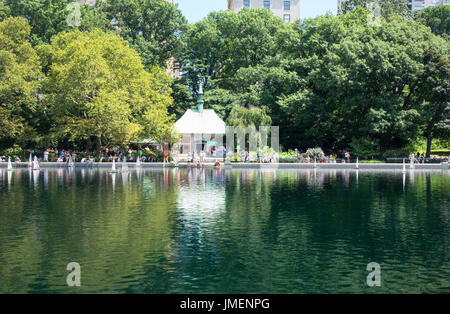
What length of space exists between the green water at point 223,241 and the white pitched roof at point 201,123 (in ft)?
114

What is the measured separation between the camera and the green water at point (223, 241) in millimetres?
13266

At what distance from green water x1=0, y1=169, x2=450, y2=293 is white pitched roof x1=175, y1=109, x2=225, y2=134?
3489 cm

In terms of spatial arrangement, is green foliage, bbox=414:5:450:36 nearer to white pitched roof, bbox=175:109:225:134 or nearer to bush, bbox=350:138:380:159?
bush, bbox=350:138:380:159

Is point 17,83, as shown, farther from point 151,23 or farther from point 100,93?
point 151,23

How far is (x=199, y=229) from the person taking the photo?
1961 cm

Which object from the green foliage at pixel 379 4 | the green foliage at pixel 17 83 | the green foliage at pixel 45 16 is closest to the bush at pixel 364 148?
the green foliage at pixel 379 4

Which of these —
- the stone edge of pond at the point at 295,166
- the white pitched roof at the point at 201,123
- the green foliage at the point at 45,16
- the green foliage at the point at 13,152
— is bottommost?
the stone edge of pond at the point at 295,166

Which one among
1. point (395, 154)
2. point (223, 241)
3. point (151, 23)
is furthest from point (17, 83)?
point (223, 241)

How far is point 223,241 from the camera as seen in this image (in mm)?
17641

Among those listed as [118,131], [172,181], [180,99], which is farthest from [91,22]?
[172,181]

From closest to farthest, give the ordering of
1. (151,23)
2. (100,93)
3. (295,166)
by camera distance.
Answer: (295,166) → (100,93) → (151,23)

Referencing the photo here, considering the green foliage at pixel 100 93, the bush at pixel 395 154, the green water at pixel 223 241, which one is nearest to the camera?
the green water at pixel 223 241

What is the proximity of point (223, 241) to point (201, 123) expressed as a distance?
163 ft

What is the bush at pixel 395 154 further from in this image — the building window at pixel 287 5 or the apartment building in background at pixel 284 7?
the building window at pixel 287 5
